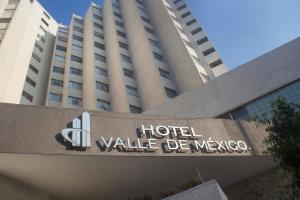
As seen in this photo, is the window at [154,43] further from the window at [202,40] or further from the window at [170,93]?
the window at [170,93]

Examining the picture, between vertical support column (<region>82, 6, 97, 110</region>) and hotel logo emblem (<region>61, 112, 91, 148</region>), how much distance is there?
54.6 feet

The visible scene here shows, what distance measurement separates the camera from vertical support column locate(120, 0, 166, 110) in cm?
2533

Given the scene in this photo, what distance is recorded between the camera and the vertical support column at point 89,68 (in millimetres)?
27755

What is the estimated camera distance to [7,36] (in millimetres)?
24594

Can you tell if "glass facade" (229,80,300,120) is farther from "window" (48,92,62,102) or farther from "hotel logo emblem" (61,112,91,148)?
"window" (48,92,62,102)

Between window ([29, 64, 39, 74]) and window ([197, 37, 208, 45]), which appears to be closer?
window ([29, 64, 39, 74])

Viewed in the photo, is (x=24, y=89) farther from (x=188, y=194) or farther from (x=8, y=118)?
(x=188, y=194)

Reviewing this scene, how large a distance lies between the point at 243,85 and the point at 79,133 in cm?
1085

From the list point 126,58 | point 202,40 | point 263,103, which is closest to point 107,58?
point 126,58

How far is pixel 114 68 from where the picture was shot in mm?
30625

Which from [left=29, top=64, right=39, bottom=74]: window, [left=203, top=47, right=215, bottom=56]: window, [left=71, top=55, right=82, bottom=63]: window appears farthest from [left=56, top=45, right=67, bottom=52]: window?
[left=203, top=47, right=215, bottom=56]: window

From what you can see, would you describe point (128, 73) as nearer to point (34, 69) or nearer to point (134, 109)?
point (134, 109)

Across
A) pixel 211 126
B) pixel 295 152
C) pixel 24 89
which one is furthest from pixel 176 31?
pixel 295 152

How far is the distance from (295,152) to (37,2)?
41.8 metres
